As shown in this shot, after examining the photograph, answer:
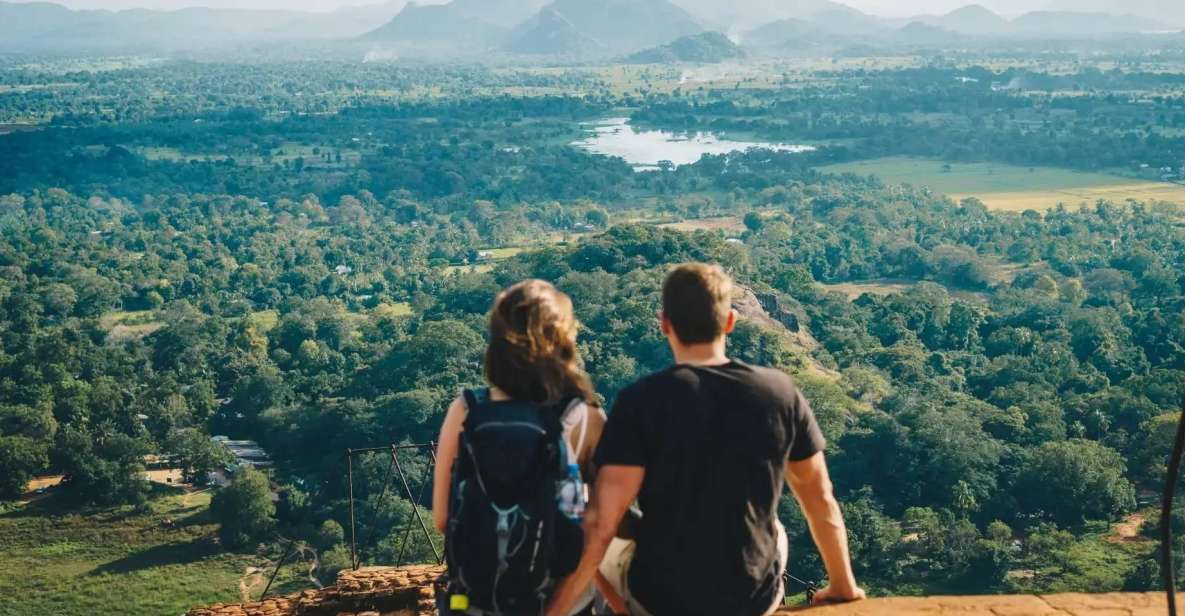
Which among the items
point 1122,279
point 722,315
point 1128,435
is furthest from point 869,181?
point 722,315

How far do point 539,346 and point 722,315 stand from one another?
0.51 meters

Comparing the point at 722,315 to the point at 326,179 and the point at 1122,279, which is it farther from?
the point at 326,179

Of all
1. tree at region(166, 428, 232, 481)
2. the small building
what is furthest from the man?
the small building

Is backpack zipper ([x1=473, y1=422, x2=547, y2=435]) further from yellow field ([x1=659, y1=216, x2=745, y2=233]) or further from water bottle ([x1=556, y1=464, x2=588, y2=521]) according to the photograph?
yellow field ([x1=659, y1=216, x2=745, y2=233])

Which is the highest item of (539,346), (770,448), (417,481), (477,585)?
(539,346)

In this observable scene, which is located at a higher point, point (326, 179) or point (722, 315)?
point (722, 315)

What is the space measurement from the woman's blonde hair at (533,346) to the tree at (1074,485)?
18.4 metres

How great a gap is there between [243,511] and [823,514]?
707 inches

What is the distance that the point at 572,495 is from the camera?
3004 mm

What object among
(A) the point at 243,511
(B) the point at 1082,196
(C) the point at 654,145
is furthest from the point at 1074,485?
(C) the point at 654,145

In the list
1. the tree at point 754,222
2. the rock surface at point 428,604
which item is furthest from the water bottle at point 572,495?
the tree at point 754,222

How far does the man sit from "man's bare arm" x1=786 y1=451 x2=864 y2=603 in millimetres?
62

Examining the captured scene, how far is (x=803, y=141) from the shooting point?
79.7 meters

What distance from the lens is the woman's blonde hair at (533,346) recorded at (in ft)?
9.61
